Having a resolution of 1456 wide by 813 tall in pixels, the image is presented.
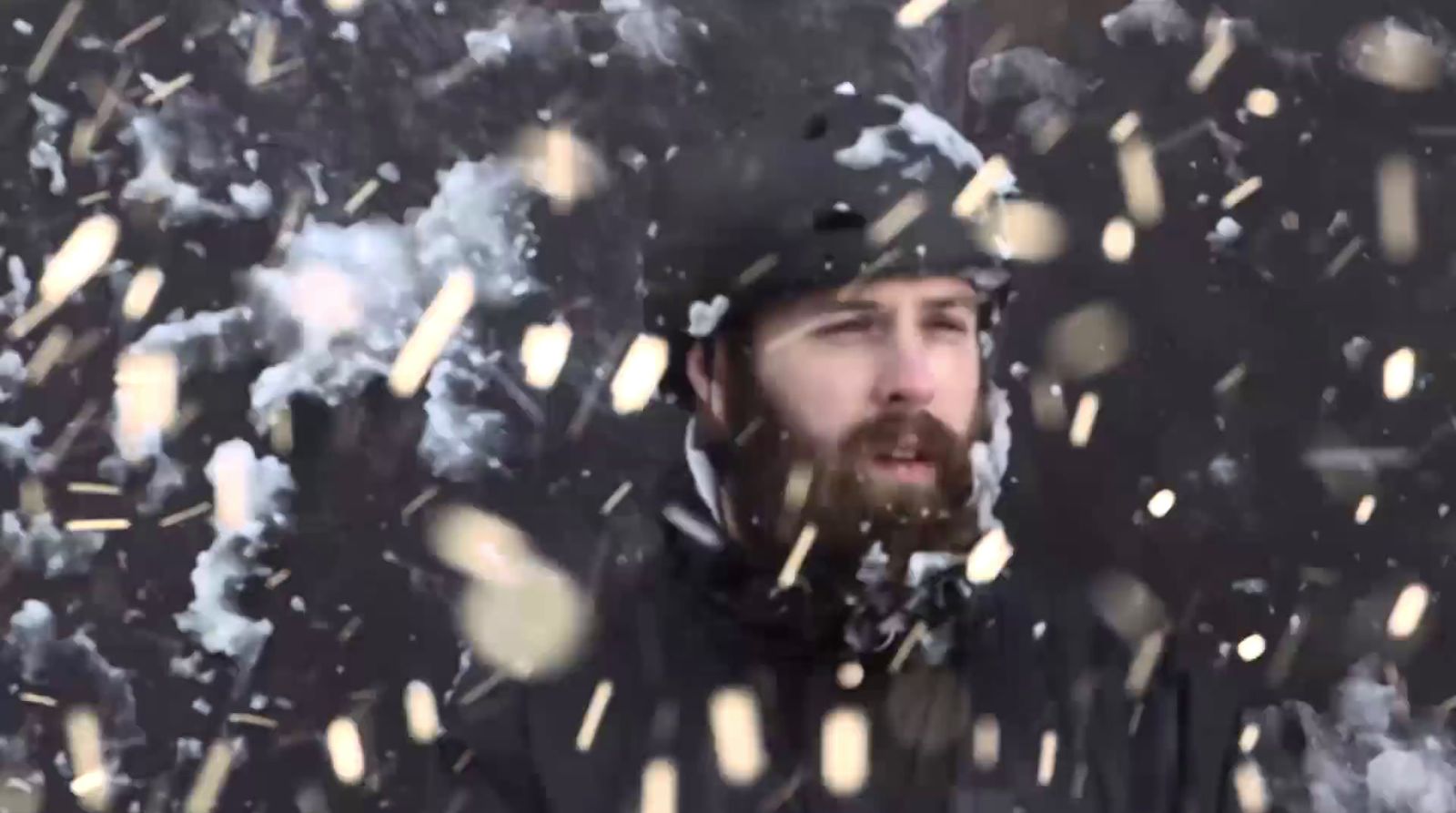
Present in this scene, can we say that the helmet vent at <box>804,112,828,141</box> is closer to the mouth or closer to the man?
the man

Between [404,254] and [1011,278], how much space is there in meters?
0.29

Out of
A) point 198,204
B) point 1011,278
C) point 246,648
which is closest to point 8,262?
point 198,204

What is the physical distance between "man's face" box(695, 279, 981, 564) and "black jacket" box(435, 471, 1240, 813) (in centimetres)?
5

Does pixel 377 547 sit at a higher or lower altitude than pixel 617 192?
lower

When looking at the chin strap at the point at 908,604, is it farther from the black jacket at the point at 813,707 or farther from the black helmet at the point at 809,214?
the black helmet at the point at 809,214

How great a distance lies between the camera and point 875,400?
21.6 inches

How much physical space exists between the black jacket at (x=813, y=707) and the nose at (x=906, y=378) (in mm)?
97

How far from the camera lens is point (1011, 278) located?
57cm

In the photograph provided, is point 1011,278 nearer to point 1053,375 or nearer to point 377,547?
point 1053,375

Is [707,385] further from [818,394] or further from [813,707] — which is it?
[813,707]

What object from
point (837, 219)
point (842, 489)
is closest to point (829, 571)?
point (842, 489)

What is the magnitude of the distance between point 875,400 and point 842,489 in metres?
0.04

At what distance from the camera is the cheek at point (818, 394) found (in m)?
0.55

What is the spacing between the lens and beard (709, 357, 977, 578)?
548 millimetres
